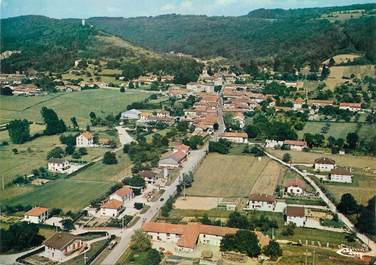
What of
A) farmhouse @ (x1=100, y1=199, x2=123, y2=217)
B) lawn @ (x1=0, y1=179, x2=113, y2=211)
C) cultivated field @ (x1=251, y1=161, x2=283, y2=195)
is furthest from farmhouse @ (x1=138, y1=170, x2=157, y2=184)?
cultivated field @ (x1=251, y1=161, x2=283, y2=195)

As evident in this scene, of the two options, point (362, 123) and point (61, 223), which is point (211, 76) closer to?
point (362, 123)

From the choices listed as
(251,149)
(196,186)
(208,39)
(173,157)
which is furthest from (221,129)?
(208,39)

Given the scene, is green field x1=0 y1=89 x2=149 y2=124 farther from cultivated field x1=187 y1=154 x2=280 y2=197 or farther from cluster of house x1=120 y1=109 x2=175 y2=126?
cultivated field x1=187 y1=154 x2=280 y2=197

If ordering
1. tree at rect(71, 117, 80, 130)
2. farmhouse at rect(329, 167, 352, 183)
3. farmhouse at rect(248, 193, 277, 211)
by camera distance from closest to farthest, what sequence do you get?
farmhouse at rect(248, 193, 277, 211) → farmhouse at rect(329, 167, 352, 183) → tree at rect(71, 117, 80, 130)

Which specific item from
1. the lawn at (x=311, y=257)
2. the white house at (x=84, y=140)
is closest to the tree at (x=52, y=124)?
the white house at (x=84, y=140)

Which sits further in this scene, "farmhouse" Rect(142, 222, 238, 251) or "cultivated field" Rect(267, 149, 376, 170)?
"cultivated field" Rect(267, 149, 376, 170)

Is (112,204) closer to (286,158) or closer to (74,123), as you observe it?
(286,158)

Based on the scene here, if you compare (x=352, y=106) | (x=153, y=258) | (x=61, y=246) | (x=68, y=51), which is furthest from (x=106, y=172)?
(x=68, y=51)
